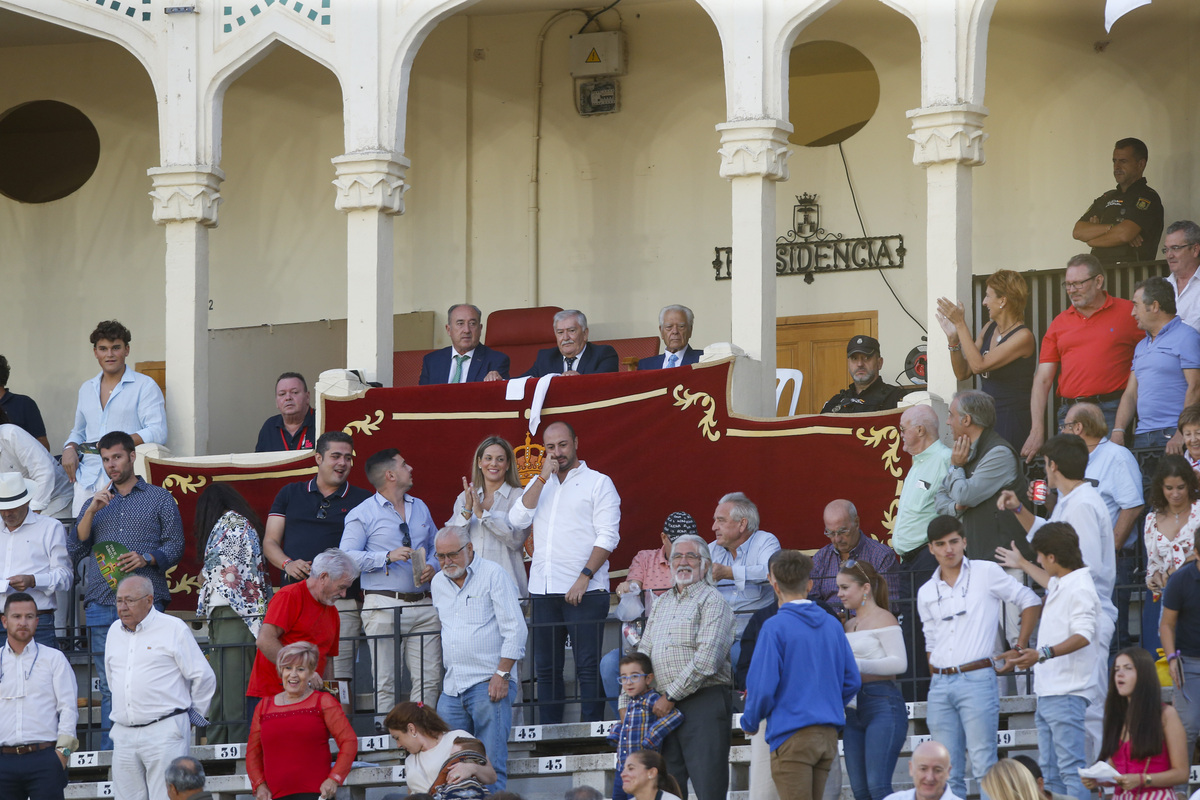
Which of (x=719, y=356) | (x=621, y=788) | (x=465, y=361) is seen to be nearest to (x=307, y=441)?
(x=465, y=361)

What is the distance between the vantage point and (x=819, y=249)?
1590 centimetres

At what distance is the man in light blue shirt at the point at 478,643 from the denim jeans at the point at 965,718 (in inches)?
91.4

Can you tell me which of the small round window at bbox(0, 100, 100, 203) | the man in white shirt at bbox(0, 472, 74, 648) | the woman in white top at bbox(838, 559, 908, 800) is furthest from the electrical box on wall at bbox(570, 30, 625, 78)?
the woman in white top at bbox(838, 559, 908, 800)

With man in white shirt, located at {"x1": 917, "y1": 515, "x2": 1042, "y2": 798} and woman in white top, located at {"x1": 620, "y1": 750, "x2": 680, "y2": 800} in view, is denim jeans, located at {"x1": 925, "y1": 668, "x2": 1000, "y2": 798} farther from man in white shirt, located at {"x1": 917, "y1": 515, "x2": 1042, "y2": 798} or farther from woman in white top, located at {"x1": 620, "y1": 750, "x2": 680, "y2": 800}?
woman in white top, located at {"x1": 620, "y1": 750, "x2": 680, "y2": 800}

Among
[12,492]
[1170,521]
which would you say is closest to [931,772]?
[1170,521]

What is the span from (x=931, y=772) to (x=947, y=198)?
5137 millimetres

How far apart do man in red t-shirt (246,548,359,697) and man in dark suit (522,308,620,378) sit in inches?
106

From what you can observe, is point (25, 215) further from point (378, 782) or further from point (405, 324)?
point (378, 782)

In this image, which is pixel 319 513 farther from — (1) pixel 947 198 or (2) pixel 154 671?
(1) pixel 947 198

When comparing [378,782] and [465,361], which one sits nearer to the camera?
[378,782]

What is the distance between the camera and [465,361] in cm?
1315

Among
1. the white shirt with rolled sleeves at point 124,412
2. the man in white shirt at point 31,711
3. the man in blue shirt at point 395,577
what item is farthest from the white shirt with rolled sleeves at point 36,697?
the white shirt with rolled sleeves at point 124,412

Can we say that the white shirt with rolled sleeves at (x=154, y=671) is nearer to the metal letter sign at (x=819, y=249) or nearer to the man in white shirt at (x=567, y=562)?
the man in white shirt at (x=567, y=562)

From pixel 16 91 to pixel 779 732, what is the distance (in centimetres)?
1162
